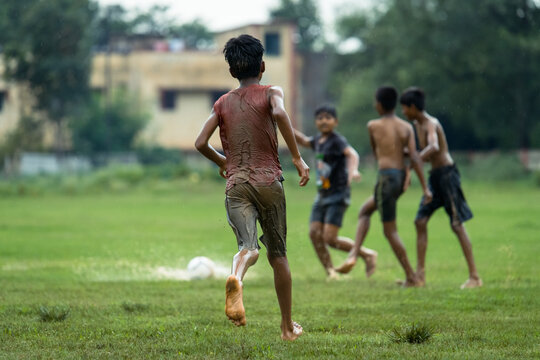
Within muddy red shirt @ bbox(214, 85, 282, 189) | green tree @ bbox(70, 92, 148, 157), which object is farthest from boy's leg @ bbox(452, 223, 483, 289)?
green tree @ bbox(70, 92, 148, 157)

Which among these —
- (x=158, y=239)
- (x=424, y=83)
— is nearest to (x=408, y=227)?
(x=158, y=239)

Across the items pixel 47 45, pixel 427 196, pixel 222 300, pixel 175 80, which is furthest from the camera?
pixel 175 80

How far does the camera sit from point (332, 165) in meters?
10.8

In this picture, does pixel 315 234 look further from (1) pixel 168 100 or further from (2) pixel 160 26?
(2) pixel 160 26

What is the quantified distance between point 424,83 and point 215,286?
128ft

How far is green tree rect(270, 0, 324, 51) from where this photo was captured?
75375 millimetres

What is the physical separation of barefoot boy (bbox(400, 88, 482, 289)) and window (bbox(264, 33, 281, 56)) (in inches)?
1839

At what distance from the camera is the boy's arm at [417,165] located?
31.5 ft

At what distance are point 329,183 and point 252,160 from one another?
4809 mm

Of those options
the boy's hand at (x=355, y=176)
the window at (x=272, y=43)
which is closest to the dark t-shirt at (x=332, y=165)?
the boy's hand at (x=355, y=176)

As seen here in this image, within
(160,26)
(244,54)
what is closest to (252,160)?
(244,54)

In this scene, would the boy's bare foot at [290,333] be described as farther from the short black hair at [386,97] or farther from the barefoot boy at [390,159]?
the short black hair at [386,97]

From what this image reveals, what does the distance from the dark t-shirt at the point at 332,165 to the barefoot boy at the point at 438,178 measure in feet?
3.52

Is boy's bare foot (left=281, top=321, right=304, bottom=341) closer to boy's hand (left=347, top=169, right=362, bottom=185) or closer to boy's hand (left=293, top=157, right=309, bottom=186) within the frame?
boy's hand (left=293, top=157, right=309, bottom=186)
